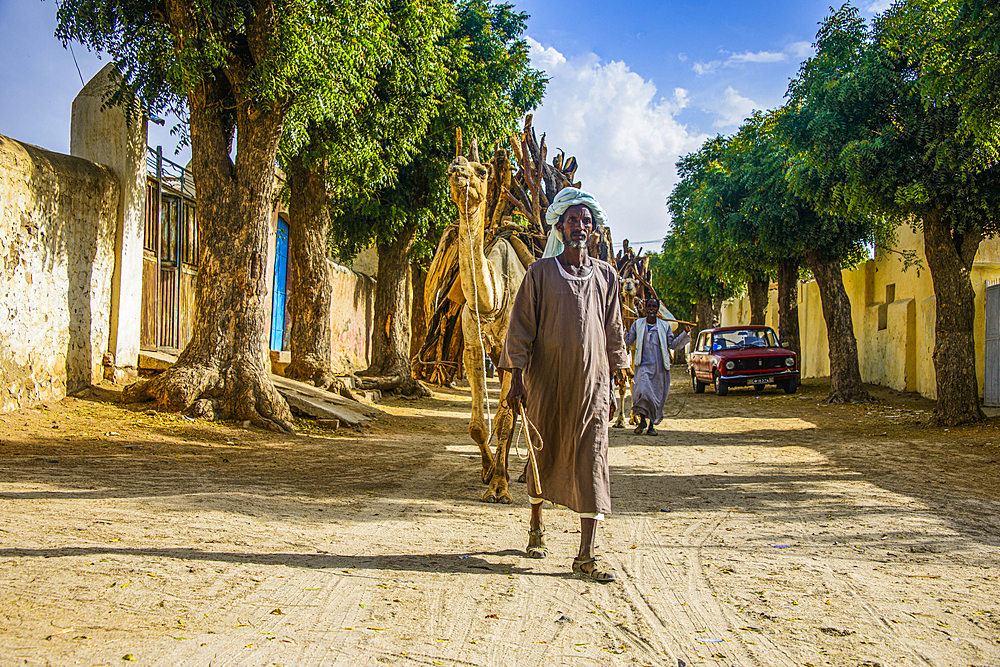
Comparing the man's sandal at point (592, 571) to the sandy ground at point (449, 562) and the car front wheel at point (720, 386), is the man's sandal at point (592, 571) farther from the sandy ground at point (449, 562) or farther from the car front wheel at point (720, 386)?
the car front wheel at point (720, 386)

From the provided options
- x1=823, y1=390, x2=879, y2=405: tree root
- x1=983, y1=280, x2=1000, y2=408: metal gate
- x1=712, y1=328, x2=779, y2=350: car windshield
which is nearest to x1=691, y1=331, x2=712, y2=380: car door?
x1=712, y1=328, x2=779, y2=350: car windshield

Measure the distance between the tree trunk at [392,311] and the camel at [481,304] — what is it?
34.7 feet

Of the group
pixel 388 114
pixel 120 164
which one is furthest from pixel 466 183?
pixel 388 114

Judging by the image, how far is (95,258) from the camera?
1073 cm

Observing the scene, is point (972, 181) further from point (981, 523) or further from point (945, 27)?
point (981, 523)

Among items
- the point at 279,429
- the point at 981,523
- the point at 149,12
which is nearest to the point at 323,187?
the point at 149,12

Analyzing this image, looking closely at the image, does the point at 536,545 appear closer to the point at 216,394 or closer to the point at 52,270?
the point at 216,394

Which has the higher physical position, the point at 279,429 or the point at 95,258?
the point at 95,258

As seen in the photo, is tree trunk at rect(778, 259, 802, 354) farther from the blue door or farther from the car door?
the blue door

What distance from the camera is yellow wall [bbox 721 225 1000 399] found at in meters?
15.8

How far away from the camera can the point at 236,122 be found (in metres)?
10.8

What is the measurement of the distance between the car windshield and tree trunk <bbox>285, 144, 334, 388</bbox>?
12521mm

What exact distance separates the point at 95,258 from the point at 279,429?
11.9ft

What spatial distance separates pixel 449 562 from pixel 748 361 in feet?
59.7
